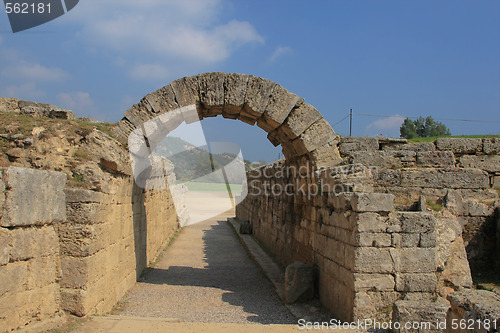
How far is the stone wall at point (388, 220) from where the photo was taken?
536cm

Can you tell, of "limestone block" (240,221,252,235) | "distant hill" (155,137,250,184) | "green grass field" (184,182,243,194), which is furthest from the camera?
"distant hill" (155,137,250,184)

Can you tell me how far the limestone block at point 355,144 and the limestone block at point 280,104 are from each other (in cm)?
115

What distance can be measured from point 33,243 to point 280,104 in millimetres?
4631

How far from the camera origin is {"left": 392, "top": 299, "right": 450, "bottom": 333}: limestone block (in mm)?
4562

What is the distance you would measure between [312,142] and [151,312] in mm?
4111

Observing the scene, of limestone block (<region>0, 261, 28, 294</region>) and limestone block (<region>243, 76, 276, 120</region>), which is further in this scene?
limestone block (<region>243, 76, 276, 120</region>)

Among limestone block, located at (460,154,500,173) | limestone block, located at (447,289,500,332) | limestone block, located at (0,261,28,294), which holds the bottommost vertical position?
limestone block, located at (447,289,500,332)

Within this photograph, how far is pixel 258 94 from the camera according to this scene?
7.19m

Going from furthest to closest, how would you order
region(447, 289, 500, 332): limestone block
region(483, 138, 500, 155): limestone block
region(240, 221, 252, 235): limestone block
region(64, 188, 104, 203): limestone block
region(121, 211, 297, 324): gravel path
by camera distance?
region(240, 221, 252, 235): limestone block
region(483, 138, 500, 155): limestone block
region(121, 211, 297, 324): gravel path
region(64, 188, 104, 203): limestone block
region(447, 289, 500, 332): limestone block

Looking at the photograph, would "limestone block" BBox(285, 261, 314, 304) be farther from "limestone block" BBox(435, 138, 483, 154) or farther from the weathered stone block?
"limestone block" BBox(435, 138, 483, 154)

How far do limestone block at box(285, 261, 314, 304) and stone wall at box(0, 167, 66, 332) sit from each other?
12.0 ft

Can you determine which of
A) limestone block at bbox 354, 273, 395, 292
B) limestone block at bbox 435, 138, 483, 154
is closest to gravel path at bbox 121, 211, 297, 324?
limestone block at bbox 354, 273, 395, 292

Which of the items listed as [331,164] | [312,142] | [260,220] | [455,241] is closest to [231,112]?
[312,142]

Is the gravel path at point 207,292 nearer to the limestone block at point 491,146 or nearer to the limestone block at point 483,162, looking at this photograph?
the limestone block at point 483,162
